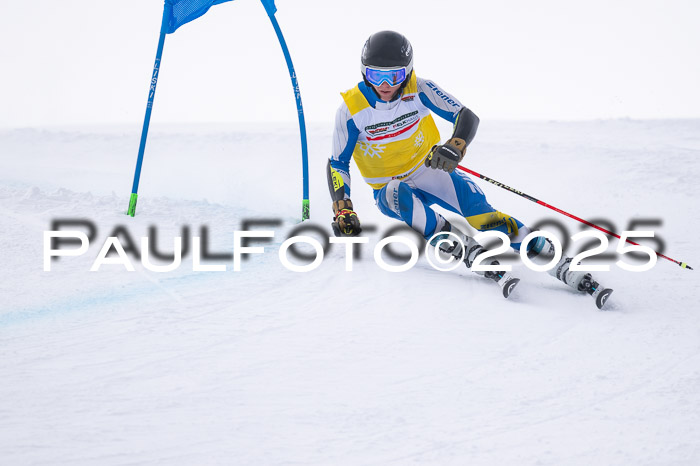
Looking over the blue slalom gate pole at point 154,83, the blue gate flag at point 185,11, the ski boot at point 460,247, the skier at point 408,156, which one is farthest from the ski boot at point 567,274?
the blue gate flag at point 185,11

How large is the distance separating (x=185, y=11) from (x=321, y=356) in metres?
3.50

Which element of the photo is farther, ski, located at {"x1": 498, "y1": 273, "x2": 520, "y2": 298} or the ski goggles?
the ski goggles

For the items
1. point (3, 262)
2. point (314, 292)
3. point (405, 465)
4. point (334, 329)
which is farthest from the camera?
point (3, 262)

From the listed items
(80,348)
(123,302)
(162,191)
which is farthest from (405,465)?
(162,191)

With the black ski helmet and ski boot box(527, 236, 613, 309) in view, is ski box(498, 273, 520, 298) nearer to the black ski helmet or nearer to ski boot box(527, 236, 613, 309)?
ski boot box(527, 236, 613, 309)

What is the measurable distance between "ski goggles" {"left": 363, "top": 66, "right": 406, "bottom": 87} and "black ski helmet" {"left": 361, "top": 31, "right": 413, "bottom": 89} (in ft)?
0.08

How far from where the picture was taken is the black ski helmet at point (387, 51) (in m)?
3.62

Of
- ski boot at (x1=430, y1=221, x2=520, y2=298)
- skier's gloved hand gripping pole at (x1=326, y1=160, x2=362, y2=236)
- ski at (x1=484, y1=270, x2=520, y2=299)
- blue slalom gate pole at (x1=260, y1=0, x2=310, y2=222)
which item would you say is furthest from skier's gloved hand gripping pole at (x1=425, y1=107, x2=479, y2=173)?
blue slalom gate pole at (x1=260, y1=0, x2=310, y2=222)

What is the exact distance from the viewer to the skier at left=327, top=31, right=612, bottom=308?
3658mm

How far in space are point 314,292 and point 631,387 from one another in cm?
169

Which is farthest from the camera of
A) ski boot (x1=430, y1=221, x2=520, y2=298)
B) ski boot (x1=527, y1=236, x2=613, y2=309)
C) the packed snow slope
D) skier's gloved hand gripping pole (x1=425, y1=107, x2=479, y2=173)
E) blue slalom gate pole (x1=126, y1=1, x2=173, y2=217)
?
blue slalom gate pole (x1=126, y1=1, x2=173, y2=217)

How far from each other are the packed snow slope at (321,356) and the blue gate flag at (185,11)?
150 centimetres

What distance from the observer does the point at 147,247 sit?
14.1ft

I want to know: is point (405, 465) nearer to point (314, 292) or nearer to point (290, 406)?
point (290, 406)
